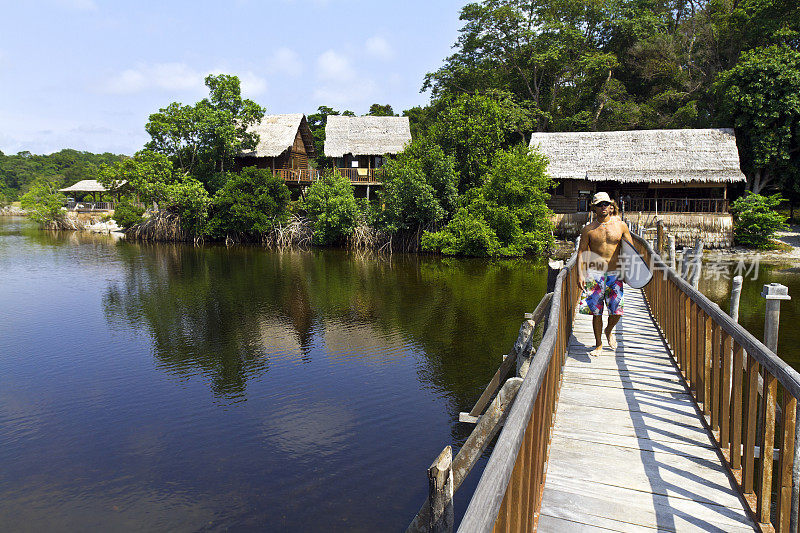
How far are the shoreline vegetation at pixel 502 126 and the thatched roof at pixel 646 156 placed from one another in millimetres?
1790

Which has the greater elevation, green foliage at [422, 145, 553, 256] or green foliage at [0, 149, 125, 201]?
green foliage at [0, 149, 125, 201]

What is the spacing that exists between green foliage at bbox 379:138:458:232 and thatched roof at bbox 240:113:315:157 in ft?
33.9

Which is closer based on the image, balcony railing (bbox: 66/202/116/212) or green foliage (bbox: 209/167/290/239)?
green foliage (bbox: 209/167/290/239)

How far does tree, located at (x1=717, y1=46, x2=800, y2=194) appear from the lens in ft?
83.7

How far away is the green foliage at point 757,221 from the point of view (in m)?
24.4

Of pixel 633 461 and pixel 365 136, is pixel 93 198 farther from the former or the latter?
pixel 633 461

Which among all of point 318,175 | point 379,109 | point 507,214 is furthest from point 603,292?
point 379,109

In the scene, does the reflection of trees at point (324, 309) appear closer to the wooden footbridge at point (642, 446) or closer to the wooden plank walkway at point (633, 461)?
the wooden plank walkway at point (633, 461)

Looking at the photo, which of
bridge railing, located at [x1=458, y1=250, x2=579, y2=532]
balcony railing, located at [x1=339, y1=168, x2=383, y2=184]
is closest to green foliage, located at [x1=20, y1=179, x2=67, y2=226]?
balcony railing, located at [x1=339, y1=168, x2=383, y2=184]

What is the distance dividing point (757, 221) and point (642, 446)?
2575 centimetres

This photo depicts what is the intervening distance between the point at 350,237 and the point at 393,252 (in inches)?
115

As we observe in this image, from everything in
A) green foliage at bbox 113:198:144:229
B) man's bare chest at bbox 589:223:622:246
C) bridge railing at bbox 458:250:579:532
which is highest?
green foliage at bbox 113:198:144:229

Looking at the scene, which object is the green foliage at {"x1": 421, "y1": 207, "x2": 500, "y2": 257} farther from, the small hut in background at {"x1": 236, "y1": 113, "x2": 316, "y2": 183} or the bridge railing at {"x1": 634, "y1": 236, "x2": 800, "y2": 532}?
the bridge railing at {"x1": 634, "y1": 236, "x2": 800, "y2": 532}

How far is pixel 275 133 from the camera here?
36094 millimetres
